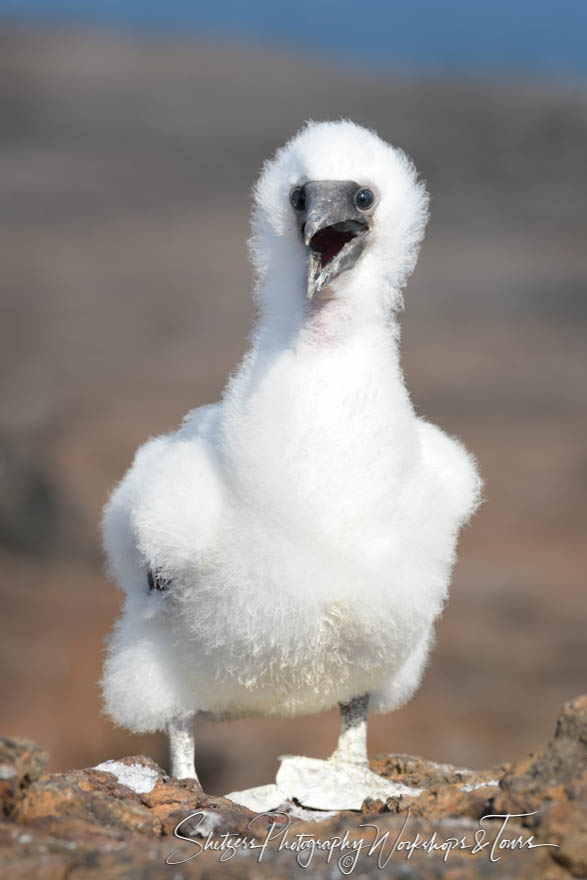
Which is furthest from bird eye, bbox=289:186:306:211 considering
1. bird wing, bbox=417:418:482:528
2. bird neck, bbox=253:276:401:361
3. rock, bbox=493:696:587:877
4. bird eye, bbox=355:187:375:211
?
rock, bbox=493:696:587:877

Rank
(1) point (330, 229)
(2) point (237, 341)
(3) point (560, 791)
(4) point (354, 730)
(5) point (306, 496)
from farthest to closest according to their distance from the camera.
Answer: (2) point (237, 341) < (4) point (354, 730) < (1) point (330, 229) < (5) point (306, 496) < (3) point (560, 791)

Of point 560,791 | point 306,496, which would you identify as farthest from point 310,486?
point 560,791

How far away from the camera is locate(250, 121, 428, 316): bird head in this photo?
5520 millimetres

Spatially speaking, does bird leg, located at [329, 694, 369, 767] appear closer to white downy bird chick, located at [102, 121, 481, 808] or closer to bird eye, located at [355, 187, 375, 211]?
white downy bird chick, located at [102, 121, 481, 808]

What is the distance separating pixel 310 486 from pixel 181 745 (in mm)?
1728

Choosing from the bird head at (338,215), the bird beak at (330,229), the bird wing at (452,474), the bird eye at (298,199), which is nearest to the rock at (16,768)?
the bird beak at (330,229)

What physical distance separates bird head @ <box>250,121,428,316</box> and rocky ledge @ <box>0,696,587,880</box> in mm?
2143

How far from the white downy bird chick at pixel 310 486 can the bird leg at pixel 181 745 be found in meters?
0.23

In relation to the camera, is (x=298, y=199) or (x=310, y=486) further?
(x=298, y=199)

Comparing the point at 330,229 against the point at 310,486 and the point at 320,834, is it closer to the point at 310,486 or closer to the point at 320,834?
the point at 310,486

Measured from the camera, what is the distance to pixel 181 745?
6367 mm

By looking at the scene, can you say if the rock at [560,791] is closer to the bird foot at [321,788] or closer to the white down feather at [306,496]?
the white down feather at [306,496]

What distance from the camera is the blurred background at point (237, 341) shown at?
13.7m

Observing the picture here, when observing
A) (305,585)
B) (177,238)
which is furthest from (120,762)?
(177,238)
